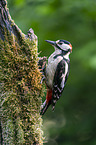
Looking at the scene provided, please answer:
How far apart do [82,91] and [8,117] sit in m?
2.49

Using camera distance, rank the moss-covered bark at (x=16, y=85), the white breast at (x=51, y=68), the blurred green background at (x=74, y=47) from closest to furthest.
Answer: the moss-covered bark at (x=16, y=85), the white breast at (x=51, y=68), the blurred green background at (x=74, y=47)

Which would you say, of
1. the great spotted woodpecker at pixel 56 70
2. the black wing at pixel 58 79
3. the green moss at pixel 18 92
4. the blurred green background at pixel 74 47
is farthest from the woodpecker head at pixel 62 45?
the green moss at pixel 18 92

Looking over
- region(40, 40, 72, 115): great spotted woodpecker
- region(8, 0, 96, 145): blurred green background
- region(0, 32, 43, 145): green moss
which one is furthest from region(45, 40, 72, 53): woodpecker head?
region(0, 32, 43, 145): green moss

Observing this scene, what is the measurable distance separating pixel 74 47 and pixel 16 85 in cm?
196

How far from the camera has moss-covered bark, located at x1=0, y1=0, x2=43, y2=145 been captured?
7.43 ft

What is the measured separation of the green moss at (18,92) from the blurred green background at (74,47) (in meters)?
1.12

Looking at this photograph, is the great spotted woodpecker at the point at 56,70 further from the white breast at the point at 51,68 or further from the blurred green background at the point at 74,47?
the blurred green background at the point at 74,47

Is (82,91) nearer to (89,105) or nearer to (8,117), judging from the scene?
(89,105)

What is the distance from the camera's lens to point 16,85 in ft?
7.55

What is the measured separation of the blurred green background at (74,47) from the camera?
3768 mm

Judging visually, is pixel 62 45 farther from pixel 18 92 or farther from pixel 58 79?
pixel 18 92

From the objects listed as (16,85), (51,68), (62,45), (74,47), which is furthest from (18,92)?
(74,47)

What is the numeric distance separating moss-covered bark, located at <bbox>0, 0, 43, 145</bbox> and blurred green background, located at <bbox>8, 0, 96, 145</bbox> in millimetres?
1127

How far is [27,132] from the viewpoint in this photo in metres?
2.33
